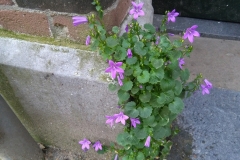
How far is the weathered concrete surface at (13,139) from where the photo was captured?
139 cm

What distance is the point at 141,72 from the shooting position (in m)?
1.09

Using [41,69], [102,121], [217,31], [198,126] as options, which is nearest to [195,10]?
[217,31]

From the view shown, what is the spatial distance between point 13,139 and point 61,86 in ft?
1.36

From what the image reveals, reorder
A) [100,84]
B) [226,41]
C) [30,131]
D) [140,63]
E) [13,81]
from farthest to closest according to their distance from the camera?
[226,41]
[30,131]
[13,81]
[100,84]
[140,63]

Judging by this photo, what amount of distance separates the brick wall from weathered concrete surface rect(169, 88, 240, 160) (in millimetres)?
870

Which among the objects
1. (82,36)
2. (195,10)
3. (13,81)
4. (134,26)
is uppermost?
(134,26)

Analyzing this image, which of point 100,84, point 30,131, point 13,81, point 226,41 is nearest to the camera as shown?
point 100,84

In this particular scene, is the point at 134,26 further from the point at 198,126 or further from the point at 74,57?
the point at 198,126

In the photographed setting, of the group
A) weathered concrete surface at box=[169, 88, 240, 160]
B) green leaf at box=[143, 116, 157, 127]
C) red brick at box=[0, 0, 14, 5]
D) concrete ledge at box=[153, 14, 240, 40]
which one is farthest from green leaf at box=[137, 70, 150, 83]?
concrete ledge at box=[153, 14, 240, 40]

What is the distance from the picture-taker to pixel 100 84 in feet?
4.04

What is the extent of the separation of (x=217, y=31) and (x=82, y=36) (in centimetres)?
174

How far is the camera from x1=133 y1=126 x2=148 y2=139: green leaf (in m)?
1.25

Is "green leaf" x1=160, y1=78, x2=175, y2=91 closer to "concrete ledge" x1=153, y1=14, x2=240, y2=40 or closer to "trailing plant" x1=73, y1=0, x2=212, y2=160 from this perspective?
"trailing plant" x1=73, y1=0, x2=212, y2=160

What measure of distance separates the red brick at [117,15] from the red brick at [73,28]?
0.09 metres
